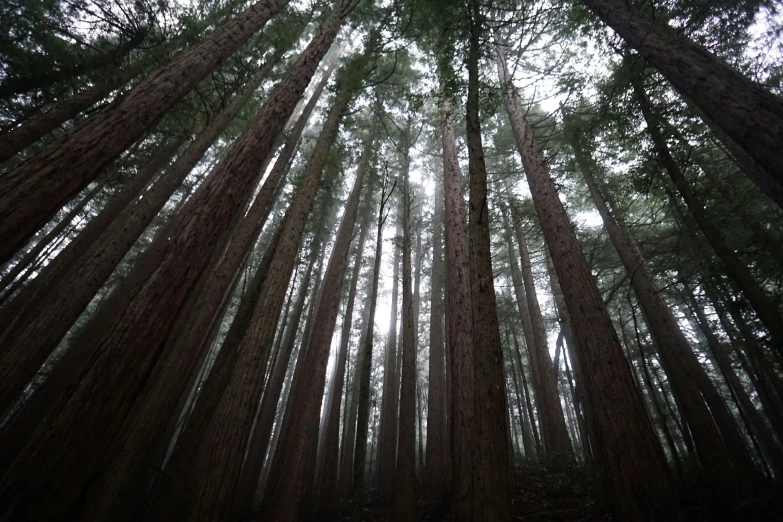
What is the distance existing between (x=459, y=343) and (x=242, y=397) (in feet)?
12.1

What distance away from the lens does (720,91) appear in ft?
11.9

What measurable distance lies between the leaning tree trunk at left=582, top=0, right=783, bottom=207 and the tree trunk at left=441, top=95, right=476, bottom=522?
2.89 metres

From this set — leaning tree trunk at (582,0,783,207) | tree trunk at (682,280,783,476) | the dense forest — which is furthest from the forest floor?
tree trunk at (682,280,783,476)

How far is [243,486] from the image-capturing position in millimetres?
8320

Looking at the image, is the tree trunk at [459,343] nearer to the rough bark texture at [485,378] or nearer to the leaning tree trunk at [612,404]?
the rough bark texture at [485,378]

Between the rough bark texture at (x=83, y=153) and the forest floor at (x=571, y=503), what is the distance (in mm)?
6510

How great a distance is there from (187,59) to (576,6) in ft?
26.6

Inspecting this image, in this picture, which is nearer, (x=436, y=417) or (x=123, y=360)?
(x=123, y=360)

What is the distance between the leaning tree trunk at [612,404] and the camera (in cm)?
337

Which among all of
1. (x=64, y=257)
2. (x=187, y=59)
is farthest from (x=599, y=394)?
(x=64, y=257)

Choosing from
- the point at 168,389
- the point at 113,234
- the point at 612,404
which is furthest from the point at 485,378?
the point at 113,234

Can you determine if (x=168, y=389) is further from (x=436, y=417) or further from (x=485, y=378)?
(x=436, y=417)

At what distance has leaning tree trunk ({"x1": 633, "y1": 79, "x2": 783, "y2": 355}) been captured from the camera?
4.60 metres

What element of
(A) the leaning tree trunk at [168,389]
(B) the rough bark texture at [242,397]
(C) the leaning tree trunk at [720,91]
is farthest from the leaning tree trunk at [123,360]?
(C) the leaning tree trunk at [720,91]
